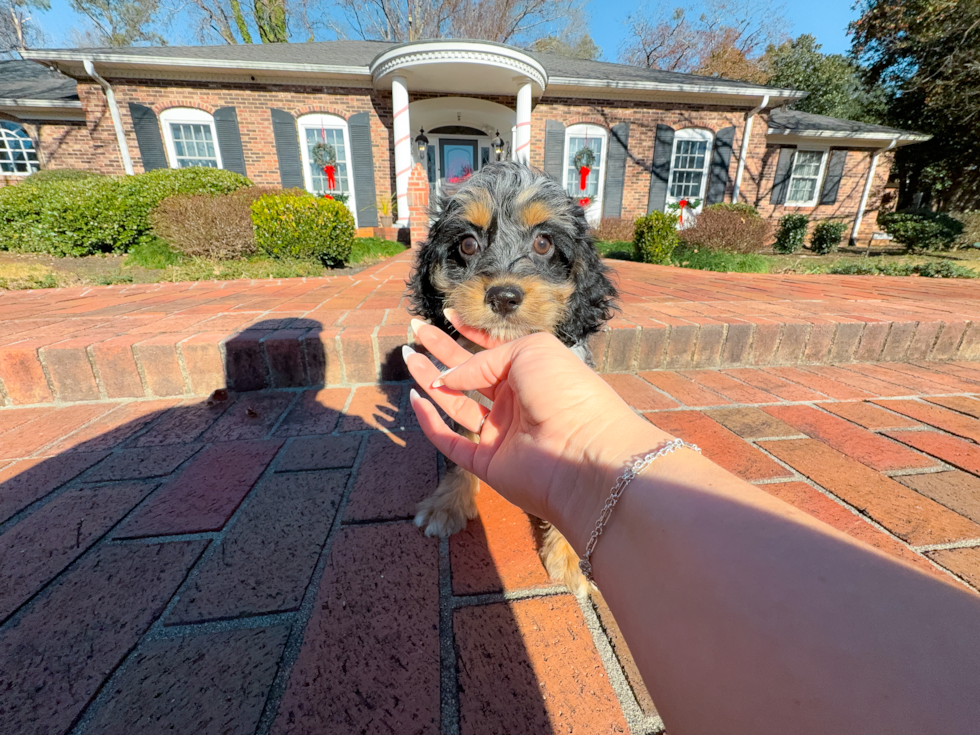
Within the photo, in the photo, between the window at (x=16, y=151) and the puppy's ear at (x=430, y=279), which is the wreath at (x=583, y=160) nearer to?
the puppy's ear at (x=430, y=279)

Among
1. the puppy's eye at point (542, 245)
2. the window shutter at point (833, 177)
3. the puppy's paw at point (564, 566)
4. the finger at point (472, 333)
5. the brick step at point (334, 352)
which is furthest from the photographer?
the window shutter at point (833, 177)

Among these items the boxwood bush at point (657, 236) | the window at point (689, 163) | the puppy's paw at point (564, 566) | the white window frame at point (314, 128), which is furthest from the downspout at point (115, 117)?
the window at point (689, 163)

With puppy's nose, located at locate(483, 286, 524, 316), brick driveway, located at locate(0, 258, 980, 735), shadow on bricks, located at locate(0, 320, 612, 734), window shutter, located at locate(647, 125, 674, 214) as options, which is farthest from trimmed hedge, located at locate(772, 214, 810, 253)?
shadow on bricks, located at locate(0, 320, 612, 734)

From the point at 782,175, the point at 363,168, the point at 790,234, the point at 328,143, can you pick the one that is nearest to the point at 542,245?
the point at 363,168

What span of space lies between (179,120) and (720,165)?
20.0 meters

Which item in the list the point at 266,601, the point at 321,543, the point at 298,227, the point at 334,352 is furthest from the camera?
the point at 298,227

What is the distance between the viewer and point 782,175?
17344 millimetres

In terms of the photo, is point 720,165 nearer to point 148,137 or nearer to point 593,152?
point 593,152

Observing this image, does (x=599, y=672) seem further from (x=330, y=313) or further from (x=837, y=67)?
(x=837, y=67)

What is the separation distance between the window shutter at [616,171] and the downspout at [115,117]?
16.4 metres

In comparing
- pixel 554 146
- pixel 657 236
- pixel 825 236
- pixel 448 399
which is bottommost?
pixel 448 399

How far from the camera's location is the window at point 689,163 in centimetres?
1574

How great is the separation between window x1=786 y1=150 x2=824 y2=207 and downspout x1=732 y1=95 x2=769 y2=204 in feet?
10.4

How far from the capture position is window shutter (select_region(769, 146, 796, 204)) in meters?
17.2
